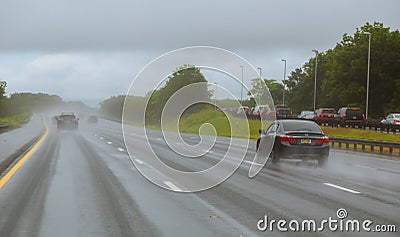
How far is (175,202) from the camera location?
11.2 m

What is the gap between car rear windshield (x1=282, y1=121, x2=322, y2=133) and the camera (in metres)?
21.1

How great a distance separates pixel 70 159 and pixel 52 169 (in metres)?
4.14

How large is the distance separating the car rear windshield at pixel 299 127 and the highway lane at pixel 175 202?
3218 millimetres

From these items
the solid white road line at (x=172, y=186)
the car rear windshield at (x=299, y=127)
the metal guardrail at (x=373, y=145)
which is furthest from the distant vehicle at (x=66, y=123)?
the solid white road line at (x=172, y=186)

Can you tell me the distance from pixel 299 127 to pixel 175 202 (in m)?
10.8

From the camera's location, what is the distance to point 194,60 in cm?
1570

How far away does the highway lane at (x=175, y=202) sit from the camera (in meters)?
8.69

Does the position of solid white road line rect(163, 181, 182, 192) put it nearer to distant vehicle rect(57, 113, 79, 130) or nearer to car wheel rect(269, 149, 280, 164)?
car wheel rect(269, 149, 280, 164)

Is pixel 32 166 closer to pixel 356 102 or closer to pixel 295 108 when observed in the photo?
pixel 356 102

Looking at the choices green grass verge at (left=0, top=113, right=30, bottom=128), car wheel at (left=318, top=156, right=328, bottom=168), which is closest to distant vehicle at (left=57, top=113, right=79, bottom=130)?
green grass verge at (left=0, top=113, right=30, bottom=128)

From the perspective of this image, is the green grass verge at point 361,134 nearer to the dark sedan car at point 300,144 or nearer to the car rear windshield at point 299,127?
the car rear windshield at point 299,127

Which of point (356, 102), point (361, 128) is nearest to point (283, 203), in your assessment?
point (361, 128)

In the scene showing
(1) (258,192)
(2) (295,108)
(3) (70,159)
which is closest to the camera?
(1) (258,192)

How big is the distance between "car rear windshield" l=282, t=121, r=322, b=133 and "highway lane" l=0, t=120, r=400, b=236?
10.6 ft
